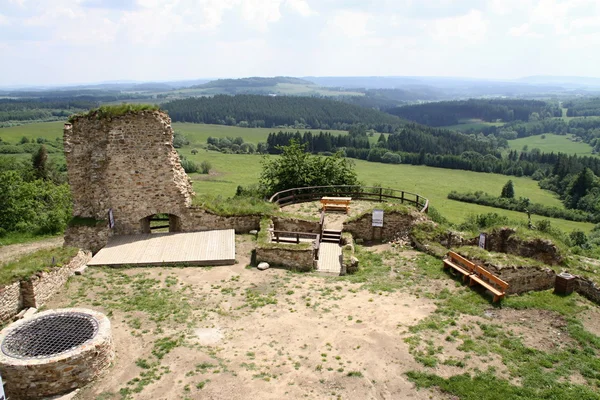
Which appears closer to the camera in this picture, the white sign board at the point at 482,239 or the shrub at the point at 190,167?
the white sign board at the point at 482,239

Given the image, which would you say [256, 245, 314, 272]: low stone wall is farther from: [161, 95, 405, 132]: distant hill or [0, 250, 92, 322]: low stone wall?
[161, 95, 405, 132]: distant hill

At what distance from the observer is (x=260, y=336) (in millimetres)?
10789

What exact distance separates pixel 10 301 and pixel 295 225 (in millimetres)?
11210

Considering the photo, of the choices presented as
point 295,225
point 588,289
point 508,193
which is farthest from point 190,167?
point 588,289

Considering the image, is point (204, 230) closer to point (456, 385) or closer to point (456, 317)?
point (456, 317)

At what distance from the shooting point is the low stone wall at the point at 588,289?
1319cm

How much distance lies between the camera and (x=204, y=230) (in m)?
18.6

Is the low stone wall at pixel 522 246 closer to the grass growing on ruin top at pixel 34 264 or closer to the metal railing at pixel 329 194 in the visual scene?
the metal railing at pixel 329 194

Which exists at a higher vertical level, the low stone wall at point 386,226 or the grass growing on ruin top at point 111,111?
the grass growing on ruin top at point 111,111

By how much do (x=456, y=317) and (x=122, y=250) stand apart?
1227cm

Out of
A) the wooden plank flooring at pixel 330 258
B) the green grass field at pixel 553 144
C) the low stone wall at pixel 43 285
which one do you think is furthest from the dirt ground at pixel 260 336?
the green grass field at pixel 553 144

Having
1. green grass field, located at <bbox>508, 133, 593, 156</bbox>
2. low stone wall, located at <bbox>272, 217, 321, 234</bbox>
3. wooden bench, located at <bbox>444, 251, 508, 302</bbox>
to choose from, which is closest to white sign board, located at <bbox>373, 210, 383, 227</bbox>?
low stone wall, located at <bbox>272, 217, 321, 234</bbox>

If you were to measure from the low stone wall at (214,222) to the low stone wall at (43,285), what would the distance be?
5347 mm

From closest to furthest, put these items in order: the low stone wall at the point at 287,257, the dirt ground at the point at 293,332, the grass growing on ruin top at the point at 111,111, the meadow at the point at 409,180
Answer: the dirt ground at the point at 293,332 → the low stone wall at the point at 287,257 → the grass growing on ruin top at the point at 111,111 → the meadow at the point at 409,180
